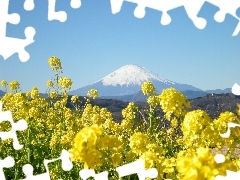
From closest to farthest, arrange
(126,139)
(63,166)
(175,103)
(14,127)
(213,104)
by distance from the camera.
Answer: (63,166) < (14,127) < (175,103) < (126,139) < (213,104)

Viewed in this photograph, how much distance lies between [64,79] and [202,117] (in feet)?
25.5


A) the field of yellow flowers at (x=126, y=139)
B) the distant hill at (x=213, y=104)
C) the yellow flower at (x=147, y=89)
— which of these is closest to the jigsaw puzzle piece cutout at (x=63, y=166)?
the field of yellow flowers at (x=126, y=139)

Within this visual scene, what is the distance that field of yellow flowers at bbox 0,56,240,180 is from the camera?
3054 mm

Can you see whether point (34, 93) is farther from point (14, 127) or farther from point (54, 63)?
point (14, 127)

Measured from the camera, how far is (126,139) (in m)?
8.02

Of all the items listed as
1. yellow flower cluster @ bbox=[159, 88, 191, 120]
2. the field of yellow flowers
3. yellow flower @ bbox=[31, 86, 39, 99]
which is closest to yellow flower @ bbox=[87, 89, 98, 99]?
the field of yellow flowers

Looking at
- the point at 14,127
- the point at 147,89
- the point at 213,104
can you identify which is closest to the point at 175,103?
the point at 14,127

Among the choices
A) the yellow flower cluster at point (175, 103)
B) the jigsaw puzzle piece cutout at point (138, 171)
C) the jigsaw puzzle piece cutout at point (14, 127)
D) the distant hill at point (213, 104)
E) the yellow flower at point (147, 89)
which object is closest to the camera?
the jigsaw puzzle piece cutout at point (138, 171)

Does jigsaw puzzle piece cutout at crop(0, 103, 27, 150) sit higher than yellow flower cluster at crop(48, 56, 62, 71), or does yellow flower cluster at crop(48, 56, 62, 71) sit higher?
yellow flower cluster at crop(48, 56, 62, 71)

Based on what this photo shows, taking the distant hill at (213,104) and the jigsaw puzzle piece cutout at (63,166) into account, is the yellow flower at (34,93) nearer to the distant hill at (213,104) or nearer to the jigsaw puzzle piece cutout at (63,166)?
the distant hill at (213,104)

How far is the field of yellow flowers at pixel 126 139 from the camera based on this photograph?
3.05 metres

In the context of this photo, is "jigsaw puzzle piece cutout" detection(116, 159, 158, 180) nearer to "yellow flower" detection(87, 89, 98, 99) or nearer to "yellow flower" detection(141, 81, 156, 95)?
"yellow flower" detection(141, 81, 156, 95)

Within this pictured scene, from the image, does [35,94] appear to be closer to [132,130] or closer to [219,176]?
[132,130]

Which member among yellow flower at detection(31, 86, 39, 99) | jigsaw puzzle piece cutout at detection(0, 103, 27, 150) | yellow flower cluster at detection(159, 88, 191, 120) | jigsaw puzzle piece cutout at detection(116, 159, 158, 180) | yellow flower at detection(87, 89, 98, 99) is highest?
yellow flower at detection(31, 86, 39, 99)
